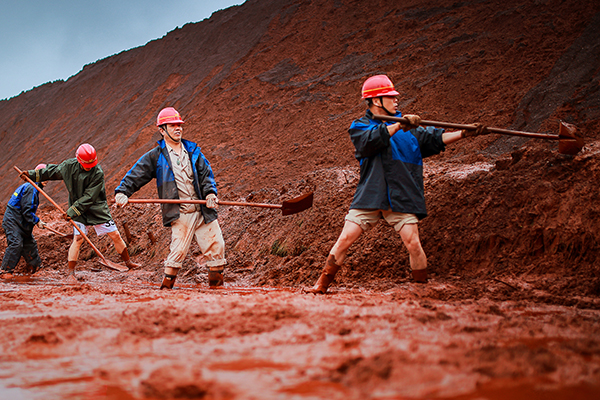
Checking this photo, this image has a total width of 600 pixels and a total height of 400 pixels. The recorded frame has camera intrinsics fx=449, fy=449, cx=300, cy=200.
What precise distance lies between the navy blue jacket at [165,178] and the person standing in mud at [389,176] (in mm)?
1913

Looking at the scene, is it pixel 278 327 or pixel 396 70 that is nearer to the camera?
pixel 278 327

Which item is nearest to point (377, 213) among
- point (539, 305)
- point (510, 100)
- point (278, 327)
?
point (539, 305)

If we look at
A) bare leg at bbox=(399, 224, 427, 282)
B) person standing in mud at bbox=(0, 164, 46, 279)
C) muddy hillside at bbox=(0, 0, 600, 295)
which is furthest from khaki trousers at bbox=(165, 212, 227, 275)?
person standing in mud at bbox=(0, 164, 46, 279)

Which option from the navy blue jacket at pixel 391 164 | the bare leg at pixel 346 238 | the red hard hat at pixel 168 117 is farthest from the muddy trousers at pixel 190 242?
the navy blue jacket at pixel 391 164

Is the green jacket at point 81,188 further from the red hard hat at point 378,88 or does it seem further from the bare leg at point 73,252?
the red hard hat at point 378,88

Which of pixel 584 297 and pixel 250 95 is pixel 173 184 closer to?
pixel 584 297

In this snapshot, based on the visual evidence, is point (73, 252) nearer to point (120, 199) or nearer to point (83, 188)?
point (83, 188)

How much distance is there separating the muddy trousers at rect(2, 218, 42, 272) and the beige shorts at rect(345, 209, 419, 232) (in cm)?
644

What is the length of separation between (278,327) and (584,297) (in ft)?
7.76

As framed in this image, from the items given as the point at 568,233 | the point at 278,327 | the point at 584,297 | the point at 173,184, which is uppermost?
the point at 173,184

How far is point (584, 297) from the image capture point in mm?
3273

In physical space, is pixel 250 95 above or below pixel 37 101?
below

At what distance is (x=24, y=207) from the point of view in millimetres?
7879

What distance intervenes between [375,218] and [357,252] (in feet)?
4.10
